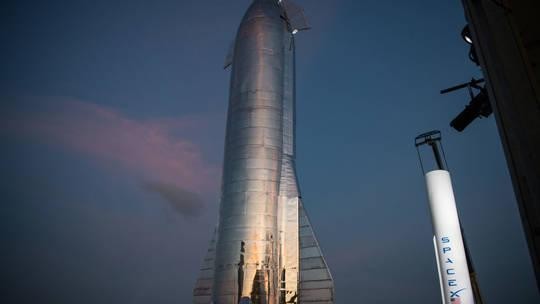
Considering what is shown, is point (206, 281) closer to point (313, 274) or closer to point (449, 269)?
point (313, 274)

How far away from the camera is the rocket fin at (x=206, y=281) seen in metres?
14.9

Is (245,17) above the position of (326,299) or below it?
above

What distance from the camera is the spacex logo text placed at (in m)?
8.45

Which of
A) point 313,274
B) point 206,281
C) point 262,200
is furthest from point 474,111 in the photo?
point 206,281

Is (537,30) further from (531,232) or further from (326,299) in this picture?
(326,299)

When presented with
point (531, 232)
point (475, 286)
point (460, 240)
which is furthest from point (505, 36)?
point (475, 286)

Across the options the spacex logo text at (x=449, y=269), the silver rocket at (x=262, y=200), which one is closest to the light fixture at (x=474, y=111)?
the spacex logo text at (x=449, y=269)

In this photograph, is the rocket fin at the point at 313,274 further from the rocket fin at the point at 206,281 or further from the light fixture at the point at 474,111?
the light fixture at the point at 474,111

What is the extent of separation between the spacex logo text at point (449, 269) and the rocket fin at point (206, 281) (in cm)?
933

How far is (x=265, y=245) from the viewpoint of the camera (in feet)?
43.5

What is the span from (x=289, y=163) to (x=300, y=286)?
546 centimetres

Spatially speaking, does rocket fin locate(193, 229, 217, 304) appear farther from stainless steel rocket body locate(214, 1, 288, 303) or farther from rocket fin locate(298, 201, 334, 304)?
rocket fin locate(298, 201, 334, 304)

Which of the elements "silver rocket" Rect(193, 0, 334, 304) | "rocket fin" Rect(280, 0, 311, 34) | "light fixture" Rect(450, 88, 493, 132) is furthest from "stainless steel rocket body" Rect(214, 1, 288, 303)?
"light fixture" Rect(450, 88, 493, 132)

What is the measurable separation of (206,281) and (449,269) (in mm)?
10292
